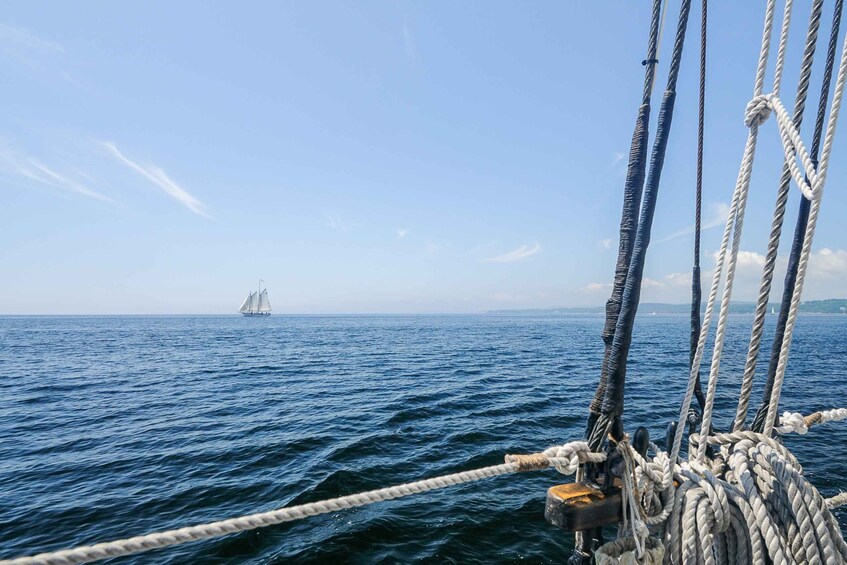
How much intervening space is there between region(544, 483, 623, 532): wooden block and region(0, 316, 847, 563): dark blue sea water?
5.68m

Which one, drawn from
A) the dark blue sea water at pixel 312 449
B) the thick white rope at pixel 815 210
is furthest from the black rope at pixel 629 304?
the dark blue sea water at pixel 312 449

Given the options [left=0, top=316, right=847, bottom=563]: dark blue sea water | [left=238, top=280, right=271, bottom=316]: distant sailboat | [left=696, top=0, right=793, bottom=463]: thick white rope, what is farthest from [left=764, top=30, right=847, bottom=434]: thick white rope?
[left=238, top=280, right=271, bottom=316]: distant sailboat

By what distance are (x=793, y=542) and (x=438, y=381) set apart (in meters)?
21.6

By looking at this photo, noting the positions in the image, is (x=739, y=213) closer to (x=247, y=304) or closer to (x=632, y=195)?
(x=632, y=195)

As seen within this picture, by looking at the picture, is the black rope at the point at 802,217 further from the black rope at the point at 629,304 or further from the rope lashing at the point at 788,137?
the black rope at the point at 629,304

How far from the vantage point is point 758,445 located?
8.97ft

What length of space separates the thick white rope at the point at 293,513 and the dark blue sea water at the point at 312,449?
19.1 feet

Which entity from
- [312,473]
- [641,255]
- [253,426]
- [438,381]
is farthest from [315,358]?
[641,255]

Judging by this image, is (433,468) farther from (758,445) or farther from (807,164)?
(807,164)

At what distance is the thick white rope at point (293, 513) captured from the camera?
1.79m

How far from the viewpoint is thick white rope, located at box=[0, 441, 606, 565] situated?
1.79 m

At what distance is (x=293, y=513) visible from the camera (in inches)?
84.0

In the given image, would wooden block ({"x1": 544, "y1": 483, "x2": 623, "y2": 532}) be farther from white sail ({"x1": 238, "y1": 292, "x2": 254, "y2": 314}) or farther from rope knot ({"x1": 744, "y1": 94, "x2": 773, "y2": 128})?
white sail ({"x1": 238, "y1": 292, "x2": 254, "y2": 314})

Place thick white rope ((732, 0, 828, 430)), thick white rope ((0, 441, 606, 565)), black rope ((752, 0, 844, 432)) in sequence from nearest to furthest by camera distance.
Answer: thick white rope ((0, 441, 606, 565)), thick white rope ((732, 0, 828, 430)), black rope ((752, 0, 844, 432))
